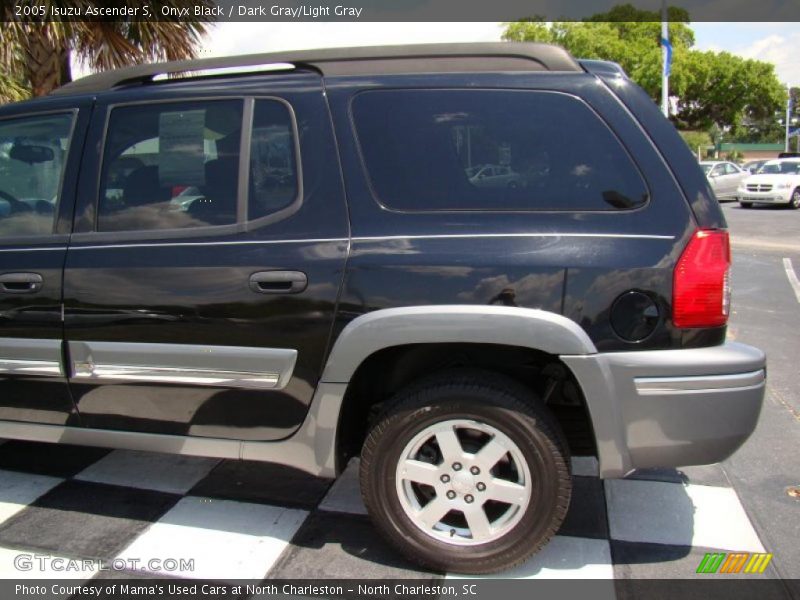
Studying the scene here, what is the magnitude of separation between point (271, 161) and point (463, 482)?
56.6 inches

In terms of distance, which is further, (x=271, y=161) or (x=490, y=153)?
(x=271, y=161)

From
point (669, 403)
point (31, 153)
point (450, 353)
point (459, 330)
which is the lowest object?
point (669, 403)

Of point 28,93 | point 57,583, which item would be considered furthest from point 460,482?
point 28,93

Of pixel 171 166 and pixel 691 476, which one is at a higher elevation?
pixel 171 166

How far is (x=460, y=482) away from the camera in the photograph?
101 inches

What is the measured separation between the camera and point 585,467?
11.5ft

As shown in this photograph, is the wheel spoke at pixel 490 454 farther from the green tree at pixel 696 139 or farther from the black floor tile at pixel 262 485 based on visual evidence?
the green tree at pixel 696 139

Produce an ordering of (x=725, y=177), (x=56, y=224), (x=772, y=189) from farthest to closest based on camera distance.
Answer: (x=725, y=177), (x=772, y=189), (x=56, y=224)

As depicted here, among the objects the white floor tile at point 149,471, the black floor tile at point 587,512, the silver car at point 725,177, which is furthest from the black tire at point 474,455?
the silver car at point 725,177

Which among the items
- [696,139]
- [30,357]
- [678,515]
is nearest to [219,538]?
[30,357]

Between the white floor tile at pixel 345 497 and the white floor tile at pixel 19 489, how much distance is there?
4.56 feet

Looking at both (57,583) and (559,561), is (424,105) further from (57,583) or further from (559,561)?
(57,583)

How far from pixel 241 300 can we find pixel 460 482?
1.07 metres

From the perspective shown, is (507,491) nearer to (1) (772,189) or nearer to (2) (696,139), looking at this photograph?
(1) (772,189)
